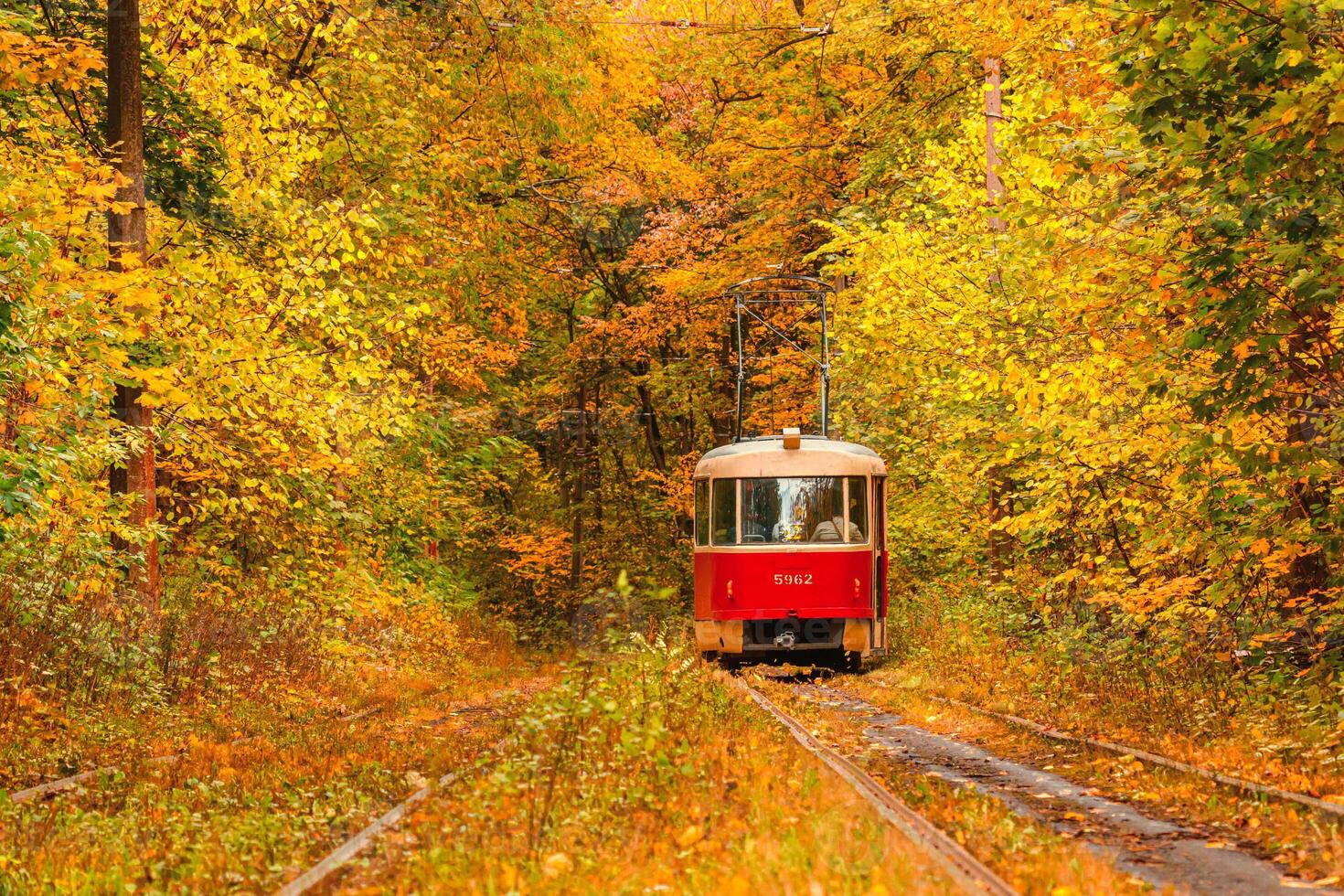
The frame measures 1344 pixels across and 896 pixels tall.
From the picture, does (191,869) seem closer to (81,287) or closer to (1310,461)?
(81,287)

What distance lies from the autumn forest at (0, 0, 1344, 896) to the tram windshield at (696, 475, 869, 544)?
191 centimetres

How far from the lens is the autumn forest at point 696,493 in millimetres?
7309

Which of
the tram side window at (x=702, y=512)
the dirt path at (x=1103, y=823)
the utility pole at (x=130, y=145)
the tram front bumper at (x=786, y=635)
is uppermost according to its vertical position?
the utility pole at (x=130, y=145)

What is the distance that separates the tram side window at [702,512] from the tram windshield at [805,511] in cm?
58

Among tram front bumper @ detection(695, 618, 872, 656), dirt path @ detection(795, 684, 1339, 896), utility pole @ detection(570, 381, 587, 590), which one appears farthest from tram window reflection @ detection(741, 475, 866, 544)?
utility pole @ detection(570, 381, 587, 590)

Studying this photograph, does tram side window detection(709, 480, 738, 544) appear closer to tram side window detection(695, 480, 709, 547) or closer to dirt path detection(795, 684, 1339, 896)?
tram side window detection(695, 480, 709, 547)

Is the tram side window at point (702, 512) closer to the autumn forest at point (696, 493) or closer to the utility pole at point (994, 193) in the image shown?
the autumn forest at point (696, 493)

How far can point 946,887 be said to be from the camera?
529 cm

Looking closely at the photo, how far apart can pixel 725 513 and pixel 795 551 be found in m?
1.12

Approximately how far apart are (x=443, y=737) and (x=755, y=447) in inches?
322

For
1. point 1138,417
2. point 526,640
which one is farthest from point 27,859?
Answer: point 526,640

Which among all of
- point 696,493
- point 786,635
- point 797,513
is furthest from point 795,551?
point 696,493

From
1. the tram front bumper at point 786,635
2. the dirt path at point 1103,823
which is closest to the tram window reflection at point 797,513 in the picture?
the tram front bumper at point 786,635

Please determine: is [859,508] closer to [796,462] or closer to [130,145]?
A: [796,462]
